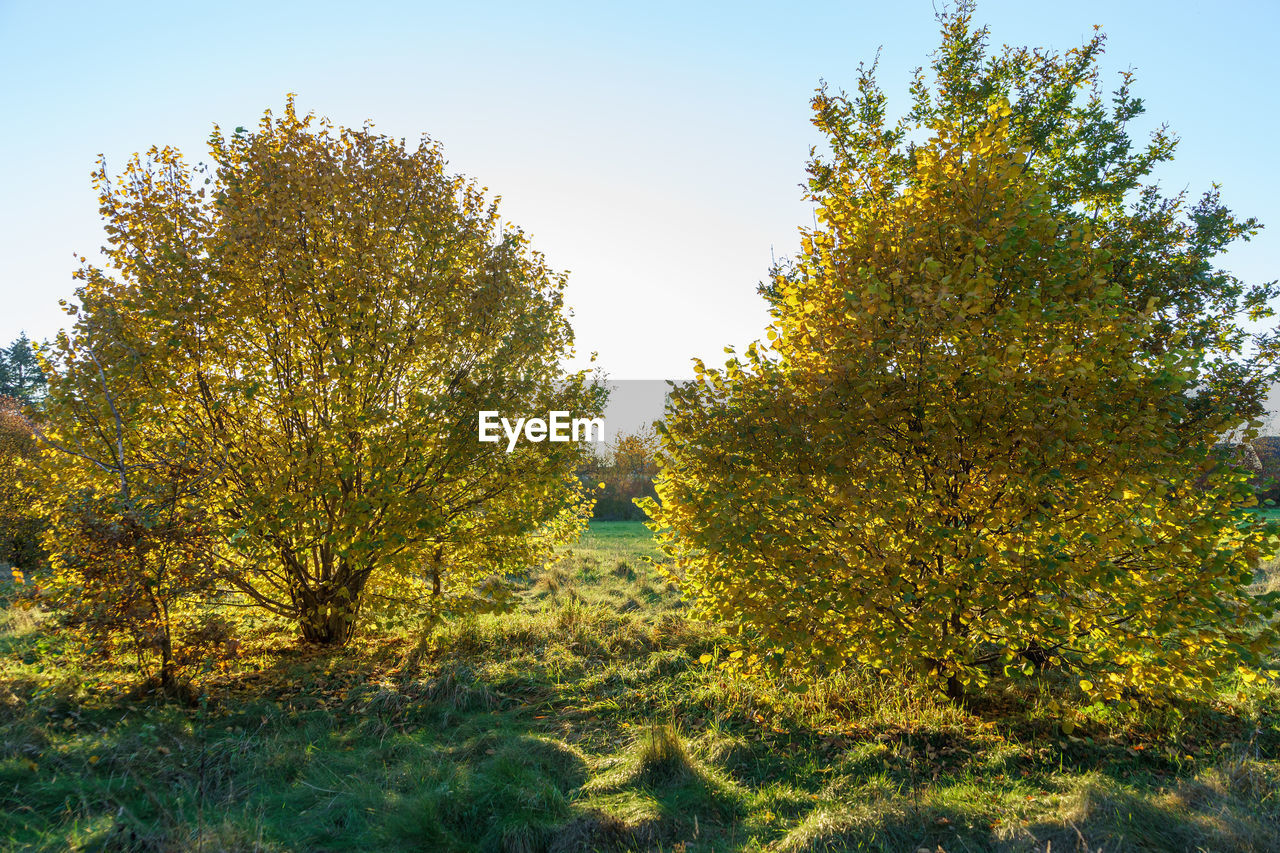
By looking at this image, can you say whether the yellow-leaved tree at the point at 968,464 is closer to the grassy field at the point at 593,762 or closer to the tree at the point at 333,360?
the grassy field at the point at 593,762

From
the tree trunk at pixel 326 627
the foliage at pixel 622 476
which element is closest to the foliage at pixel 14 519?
the tree trunk at pixel 326 627

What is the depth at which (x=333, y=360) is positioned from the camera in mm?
7562

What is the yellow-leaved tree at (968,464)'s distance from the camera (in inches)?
182

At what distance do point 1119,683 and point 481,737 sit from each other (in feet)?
18.9

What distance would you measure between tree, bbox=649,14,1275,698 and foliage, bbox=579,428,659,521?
101 feet

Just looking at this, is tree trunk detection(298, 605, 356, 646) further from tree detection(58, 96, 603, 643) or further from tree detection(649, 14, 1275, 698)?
tree detection(649, 14, 1275, 698)

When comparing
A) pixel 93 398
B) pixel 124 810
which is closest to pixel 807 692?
pixel 124 810

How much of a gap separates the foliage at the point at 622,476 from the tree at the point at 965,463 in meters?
30.9

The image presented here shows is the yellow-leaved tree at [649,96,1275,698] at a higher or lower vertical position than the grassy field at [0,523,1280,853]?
higher

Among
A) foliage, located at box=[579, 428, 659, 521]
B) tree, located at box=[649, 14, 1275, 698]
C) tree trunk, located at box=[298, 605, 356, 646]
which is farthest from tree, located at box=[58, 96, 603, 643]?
foliage, located at box=[579, 428, 659, 521]

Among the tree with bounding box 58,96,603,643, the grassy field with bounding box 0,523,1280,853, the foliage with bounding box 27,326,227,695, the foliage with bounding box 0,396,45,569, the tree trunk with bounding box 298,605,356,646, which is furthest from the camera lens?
the foliage with bounding box 0,396,45,569

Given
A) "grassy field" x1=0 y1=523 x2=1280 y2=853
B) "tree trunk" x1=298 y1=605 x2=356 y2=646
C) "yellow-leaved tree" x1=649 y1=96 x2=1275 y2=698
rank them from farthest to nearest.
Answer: "tree trunk" x1=298 y1=605 x2=356 y2=646
"yellow-leaved tree" x1=649 y1=96 x2=1275 y2=698
"grassy field" x1=0 y1=523 x2=1280 y2=853

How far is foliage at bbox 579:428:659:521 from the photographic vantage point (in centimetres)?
3794

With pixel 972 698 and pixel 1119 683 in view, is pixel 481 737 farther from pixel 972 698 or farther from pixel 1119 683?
pixel 1119 683
